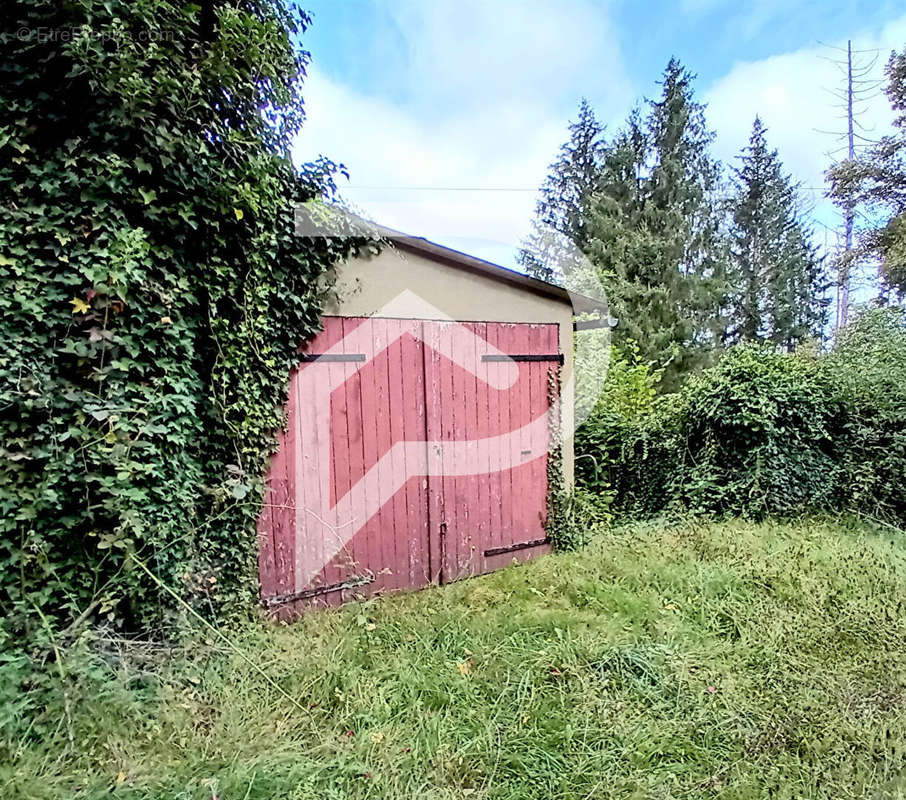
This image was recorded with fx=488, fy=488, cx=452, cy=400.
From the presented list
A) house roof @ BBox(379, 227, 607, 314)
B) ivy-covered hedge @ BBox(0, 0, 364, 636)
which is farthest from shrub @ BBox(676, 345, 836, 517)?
ivy-covered hedge @ BBox(0, 0, 364, 636)

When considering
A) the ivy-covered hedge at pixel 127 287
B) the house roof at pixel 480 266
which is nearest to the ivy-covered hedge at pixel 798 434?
the house roof at pixel 480 266

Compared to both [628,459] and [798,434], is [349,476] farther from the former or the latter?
[798,434]

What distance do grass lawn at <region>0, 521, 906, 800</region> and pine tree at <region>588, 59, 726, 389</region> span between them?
8.36 meters

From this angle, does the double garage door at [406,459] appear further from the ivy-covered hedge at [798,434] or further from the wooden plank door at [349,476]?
the ivy-covered hedge at [798,434]

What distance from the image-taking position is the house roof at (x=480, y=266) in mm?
3281

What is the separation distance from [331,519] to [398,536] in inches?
→ 19.9

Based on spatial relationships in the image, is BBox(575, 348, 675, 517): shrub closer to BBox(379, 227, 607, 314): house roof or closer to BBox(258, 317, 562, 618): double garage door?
BBox(258, 317, 562, 618): double garage door

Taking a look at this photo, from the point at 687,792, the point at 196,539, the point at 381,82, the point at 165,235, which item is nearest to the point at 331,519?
the point at 196,539

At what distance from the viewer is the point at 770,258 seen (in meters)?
14.4

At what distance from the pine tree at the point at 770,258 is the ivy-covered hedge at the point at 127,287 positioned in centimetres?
1470

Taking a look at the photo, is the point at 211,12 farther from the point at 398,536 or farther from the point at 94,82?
the point at 398,536

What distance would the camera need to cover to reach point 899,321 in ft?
14.8

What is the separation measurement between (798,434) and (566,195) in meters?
10.4

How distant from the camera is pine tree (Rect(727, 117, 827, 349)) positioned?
46.5 feet
